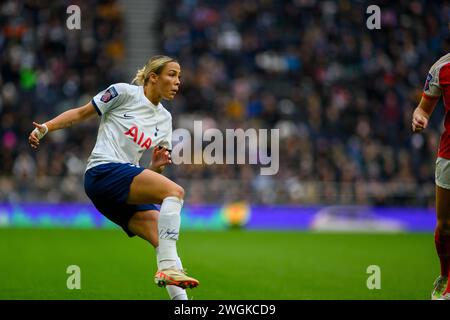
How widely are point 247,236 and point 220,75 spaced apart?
25.3 feet

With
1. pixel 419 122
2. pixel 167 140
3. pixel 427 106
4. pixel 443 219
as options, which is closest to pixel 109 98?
pixel 167 140

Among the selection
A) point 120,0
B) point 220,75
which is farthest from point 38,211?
point 120,0

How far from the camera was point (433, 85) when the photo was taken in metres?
7.13

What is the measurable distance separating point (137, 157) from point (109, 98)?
1.98 ft

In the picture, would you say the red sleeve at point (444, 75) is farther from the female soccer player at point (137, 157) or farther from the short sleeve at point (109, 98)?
the short sleeve at point (109, 98)

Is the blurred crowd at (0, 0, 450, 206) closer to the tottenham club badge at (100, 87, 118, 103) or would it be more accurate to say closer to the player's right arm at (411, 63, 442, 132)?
the tottenham club badge at (100, 87, 118, 103)

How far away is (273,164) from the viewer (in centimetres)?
2227

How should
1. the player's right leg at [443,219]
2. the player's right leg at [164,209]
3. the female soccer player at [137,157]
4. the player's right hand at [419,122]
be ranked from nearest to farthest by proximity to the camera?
the player's right leg at [164,209] < the female soccer player at [137,157] < the player's right hand at [419,122] < the player's right leg at [443,219]

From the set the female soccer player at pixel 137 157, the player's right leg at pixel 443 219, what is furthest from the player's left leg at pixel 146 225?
the player's right leg at pixel 443 219

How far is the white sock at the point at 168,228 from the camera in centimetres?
639

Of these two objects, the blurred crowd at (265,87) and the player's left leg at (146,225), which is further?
the blurred crowd at (265,87)

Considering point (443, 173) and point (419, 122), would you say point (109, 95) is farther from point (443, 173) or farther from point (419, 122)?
point (443, 173)

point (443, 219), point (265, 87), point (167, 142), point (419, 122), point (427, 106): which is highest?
point (265, 87)

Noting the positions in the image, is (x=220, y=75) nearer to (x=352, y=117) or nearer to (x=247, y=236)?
(x=352, y=117)
